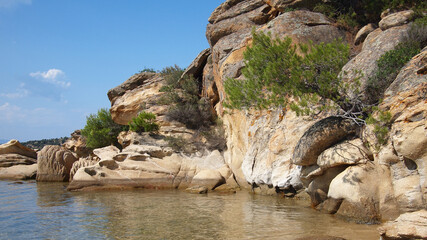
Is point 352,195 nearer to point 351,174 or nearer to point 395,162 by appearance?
point 351,174

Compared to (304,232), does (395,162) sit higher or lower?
higher

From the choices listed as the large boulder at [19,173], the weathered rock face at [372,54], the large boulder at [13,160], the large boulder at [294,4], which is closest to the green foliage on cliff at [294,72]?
the weathered rock face at [372,54]

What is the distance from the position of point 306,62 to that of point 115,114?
61.2ft

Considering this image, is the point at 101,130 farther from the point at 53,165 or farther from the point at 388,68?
the point at 388,68

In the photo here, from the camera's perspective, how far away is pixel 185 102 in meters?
24.1

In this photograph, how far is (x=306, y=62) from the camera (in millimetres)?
10523

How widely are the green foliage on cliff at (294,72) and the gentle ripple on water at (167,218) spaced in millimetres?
3244

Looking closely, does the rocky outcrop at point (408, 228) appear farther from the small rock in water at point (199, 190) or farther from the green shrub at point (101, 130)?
the green shrub at point (101, 130)

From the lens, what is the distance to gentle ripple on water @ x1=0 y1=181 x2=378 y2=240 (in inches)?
323

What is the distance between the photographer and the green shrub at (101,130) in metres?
27.8

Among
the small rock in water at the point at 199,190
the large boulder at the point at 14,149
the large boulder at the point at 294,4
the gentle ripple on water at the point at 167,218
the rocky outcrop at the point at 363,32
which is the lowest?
the gentle ripple on water at the point at 167,218

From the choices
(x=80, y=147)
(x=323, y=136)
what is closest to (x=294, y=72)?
(x=323, y=136)

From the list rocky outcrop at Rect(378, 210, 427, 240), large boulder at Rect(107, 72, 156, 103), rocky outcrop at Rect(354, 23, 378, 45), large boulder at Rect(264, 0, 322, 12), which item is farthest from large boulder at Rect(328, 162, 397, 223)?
large boulder at Rect(107, 72, 156, 103)

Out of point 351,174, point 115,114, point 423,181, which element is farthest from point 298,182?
point 115,114
